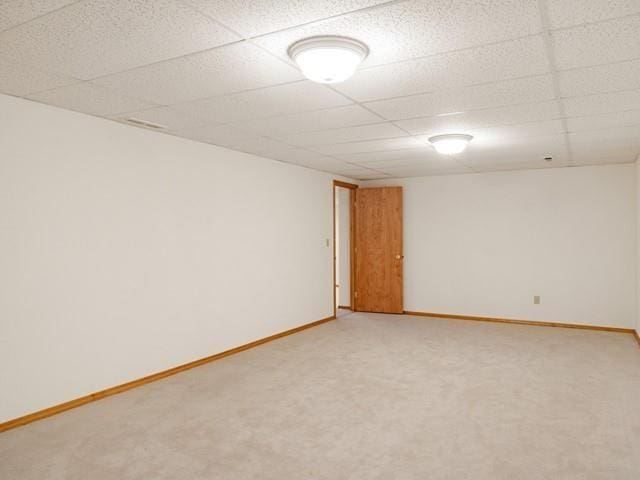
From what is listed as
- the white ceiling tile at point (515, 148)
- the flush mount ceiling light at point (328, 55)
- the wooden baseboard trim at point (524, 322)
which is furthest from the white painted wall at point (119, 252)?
the wooden baseboard trim at point (524, 322)

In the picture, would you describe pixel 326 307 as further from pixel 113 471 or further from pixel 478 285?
pixel 113 471

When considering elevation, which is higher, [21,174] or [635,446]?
[21,174]

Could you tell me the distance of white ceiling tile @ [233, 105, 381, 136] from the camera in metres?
3.43

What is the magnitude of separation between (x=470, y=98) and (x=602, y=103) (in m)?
0.98

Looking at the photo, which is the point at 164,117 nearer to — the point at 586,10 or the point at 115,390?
the point at 115,390

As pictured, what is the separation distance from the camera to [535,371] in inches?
166

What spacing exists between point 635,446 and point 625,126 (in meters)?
2.59

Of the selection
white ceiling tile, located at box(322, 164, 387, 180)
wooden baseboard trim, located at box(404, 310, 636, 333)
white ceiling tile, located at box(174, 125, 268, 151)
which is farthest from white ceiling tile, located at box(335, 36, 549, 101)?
wooden baseboard trim, located at box(404, 310, 636, 333)

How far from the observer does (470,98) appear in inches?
121

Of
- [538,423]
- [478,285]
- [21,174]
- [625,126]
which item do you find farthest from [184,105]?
[478,285]

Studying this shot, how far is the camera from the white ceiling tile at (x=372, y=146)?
14.7ft

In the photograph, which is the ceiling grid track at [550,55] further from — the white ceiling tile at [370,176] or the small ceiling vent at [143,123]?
the white ceiling tile at [370,176]

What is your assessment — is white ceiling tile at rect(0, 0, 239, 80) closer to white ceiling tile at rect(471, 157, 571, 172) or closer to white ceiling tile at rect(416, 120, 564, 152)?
white ceiling tile at rect(416, 120, 564, 152)

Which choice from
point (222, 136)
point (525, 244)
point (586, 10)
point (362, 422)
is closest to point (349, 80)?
point (586, 10)
